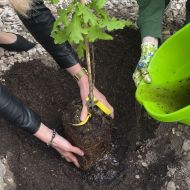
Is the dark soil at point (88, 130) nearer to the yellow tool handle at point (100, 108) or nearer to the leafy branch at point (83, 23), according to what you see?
the yellow tool handle at point (100, 108)

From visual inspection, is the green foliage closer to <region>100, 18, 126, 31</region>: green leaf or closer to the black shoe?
<region>100, 18, 126, 31</region>: green leaf

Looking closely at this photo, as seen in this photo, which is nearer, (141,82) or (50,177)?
(141,82)

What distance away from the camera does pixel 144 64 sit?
154 centimetres

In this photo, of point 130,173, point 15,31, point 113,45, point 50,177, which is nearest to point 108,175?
point 130,173

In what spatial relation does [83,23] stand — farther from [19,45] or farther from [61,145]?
[19,45]

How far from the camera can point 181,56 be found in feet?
5.27

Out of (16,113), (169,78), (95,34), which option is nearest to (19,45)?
(16,113)

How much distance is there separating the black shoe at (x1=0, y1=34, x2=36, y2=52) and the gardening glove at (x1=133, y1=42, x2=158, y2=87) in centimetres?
67

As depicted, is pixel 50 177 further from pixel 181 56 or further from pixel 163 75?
pixel 181 56

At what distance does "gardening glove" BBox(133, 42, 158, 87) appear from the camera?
148 cm

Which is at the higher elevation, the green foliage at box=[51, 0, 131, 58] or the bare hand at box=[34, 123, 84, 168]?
the green foliage at box=[51, 0, 131, 58]

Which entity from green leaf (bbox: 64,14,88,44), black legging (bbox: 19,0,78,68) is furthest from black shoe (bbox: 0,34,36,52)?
green leaf (bbox: 64,14,88,44)

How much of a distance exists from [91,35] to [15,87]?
81cm

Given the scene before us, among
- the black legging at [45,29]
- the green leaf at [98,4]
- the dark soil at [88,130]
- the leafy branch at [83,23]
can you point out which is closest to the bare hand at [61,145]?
the dark soil at [88,130]
